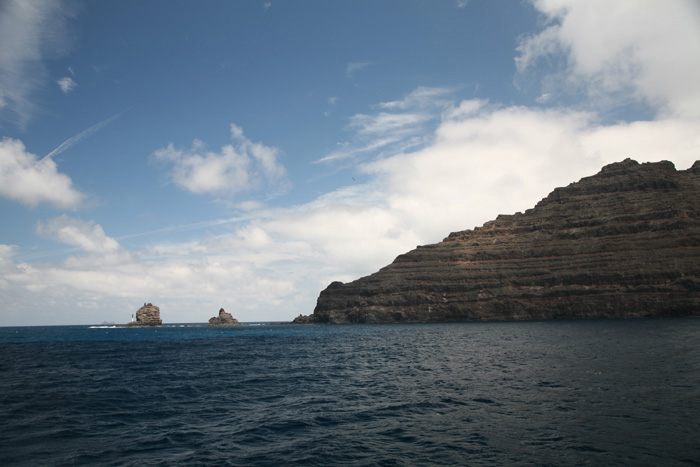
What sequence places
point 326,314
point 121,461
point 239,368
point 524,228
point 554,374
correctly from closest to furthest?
1. point 121,461
2. point 554,374
3. point 239,368
4. point 524,228
5. point 326,314

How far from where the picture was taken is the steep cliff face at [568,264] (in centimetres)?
12550

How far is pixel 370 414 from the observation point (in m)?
22.5

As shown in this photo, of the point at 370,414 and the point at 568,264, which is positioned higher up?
the point at 568,264

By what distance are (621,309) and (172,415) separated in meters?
145

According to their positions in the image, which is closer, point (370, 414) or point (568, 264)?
point (370, 414)

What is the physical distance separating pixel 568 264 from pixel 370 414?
485 feet

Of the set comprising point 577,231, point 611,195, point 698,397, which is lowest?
point 698,397

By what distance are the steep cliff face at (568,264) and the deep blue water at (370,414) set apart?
343 ft

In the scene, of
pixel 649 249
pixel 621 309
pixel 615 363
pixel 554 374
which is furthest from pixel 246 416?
pixel 649 249

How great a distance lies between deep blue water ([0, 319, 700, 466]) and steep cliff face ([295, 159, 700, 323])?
104464 mm

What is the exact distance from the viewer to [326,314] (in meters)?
194

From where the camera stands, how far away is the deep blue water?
16.2 m

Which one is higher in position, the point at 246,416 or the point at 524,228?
the point at 524,228

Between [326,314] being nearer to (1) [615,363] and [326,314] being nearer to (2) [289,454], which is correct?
(1) [615,363]
